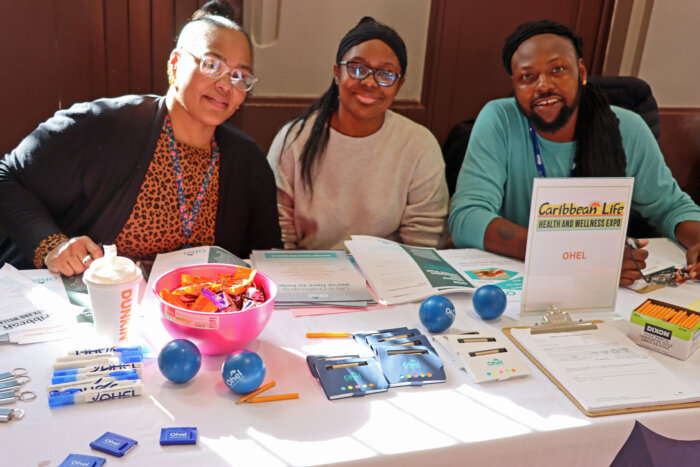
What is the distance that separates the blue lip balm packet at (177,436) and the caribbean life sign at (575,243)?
749 millimetres

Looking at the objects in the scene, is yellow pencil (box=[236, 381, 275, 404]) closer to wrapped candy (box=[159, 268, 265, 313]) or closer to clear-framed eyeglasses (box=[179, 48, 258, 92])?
wrapped candy (box=[159, 268, 265, 313])

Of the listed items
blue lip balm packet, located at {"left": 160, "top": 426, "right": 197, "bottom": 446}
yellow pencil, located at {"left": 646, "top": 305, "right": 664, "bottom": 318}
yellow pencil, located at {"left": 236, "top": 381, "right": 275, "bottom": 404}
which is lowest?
yellow pencil, located at {"left": 236, "top": 381, "right": 275, "bottom": 404}

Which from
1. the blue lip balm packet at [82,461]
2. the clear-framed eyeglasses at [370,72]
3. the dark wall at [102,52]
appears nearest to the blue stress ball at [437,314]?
the blue lip balm packet at [82,461]

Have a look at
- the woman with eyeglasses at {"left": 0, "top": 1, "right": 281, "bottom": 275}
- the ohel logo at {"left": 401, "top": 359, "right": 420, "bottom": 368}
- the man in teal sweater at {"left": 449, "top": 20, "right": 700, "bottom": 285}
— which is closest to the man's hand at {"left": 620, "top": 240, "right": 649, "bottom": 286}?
the man in teal sweater at {"left": 449, "top": 20, "right": 700, "bottom": 285}

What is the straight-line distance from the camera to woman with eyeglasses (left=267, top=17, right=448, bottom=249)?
195cm

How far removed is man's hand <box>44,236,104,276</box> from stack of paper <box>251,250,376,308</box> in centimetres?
37

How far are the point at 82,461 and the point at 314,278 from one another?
70 centimetres

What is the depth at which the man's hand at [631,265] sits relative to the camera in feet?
4.90

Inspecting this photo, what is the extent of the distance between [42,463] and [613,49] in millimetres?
3018

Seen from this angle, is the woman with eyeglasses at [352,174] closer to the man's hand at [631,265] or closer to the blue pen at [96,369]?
the man's hand at [631,265]

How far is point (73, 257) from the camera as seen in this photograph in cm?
131

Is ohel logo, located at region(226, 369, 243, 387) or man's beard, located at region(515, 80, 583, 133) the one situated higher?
man's beard, located at region(515, 80, 583, 133)

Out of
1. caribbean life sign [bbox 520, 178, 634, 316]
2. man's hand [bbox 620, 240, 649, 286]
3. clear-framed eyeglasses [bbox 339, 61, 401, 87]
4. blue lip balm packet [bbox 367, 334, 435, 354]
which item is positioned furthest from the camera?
clear-framed eyeglasses [bbox 339, 61, 401, 87]

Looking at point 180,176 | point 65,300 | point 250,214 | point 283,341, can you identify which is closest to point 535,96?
point 250,214
